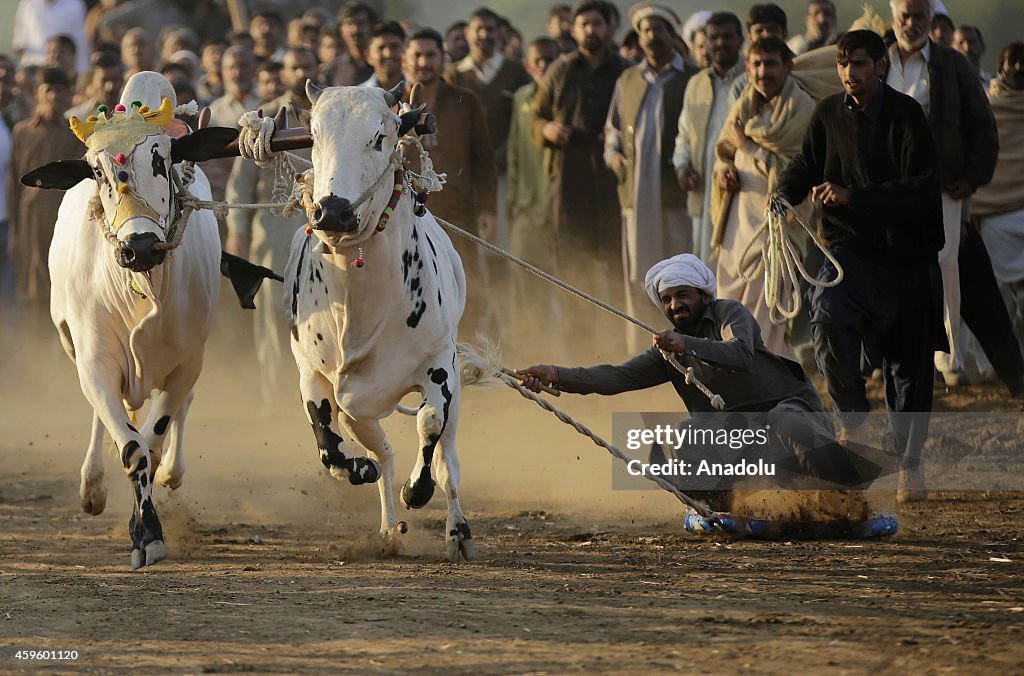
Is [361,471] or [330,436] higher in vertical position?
[330,436]

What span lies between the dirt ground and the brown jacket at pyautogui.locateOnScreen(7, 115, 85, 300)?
3.20 metres

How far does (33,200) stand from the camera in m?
13.6

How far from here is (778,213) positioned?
817 centimetres

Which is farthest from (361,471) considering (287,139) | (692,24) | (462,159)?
(692,24)

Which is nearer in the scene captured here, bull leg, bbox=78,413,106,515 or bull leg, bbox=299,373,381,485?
bull leg, bbox=299,373,381,485

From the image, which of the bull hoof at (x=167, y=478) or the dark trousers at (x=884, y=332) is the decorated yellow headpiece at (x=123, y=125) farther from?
the dark trousers at (x=884, y=332)

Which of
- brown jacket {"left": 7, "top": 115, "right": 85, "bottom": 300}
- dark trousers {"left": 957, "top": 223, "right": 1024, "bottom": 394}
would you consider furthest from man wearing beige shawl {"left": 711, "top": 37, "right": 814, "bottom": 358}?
brown jacket {"left": 7, "top": 115, "right": 85, "bottom": 300}

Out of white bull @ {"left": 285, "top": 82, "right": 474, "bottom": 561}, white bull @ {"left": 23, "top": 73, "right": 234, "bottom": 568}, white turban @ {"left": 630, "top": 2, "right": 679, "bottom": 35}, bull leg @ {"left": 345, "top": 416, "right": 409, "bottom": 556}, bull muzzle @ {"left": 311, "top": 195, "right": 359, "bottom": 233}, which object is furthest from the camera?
white turban @ {"left": 630, "top": 2, "right": 679, "bottom": 35}

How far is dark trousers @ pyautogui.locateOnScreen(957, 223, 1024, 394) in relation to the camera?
10312 mm

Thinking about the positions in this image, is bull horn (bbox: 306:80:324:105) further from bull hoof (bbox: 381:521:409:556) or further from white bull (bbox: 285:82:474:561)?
bull hoof (bbox: 381:521:409:556)

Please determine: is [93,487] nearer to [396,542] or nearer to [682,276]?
[396,542]

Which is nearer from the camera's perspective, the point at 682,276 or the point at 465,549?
the point at 465,549

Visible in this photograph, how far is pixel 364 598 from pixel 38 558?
85.5 inches

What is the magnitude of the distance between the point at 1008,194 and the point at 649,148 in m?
2.42
